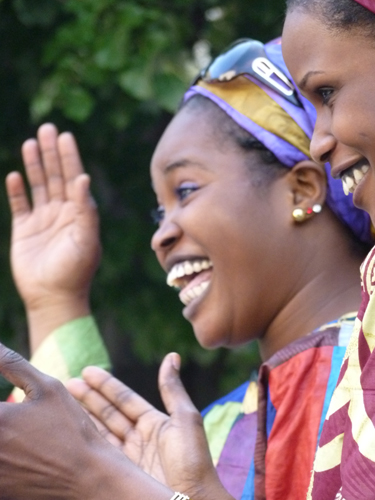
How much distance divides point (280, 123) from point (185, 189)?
34cm

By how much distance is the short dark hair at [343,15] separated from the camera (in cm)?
148

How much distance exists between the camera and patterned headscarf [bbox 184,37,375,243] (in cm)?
226

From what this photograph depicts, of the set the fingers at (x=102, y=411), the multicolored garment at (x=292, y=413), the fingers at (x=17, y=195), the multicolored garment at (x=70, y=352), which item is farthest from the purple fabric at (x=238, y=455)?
the fingers at (x=17, y=195)

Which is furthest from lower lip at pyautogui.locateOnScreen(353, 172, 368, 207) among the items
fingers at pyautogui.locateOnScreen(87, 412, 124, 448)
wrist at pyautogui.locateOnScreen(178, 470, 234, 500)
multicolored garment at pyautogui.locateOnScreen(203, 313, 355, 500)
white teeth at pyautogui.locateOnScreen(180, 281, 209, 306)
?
fingers at pyautogui.locateOnScreen(87, 412, 124, 448)

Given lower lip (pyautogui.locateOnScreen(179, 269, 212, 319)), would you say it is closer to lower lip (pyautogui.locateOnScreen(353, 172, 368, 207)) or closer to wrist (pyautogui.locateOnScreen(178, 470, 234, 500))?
wrist (pyautogui.locateOnScreen(178, 470, 234, 500))

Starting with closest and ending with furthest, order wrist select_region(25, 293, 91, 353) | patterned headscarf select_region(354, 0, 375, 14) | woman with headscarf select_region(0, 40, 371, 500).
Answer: patterned headscarf select_region(354, 0, 375, 14) < woman with headscarf select_region(0, 40, 371, 500) < wrist select_region(25, 293, 91, 353)

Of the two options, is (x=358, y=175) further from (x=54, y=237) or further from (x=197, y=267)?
(x=54, y=237)

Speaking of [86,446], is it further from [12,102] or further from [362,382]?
[12,102]

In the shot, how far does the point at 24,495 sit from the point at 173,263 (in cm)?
100

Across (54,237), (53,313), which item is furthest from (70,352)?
(54,237)

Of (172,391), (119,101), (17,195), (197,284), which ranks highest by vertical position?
(119,101)

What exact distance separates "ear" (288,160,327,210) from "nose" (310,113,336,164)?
66cm

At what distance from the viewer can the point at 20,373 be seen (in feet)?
5.21

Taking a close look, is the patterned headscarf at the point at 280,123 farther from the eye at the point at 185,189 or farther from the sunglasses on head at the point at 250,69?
the eye at the point at 185,189
